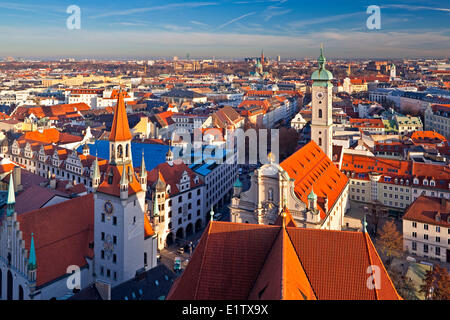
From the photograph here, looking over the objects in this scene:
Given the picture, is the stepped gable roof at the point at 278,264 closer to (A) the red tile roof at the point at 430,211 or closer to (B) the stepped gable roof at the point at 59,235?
(B) the stepped gable roof at the point at 59,235

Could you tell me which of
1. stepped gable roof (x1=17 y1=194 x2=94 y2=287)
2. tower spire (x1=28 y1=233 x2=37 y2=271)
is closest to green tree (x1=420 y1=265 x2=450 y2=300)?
stepped gable roof (x1=17 y1=194 x2=94 y2=287)

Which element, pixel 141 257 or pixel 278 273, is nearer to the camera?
pixel 278 273

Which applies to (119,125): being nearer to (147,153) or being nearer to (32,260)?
(32,260)

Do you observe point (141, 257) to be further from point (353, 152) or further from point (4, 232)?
point (353, 152)

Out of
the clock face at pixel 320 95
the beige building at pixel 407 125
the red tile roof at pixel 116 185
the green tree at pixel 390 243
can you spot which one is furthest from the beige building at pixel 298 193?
the beige building at pixel 407 125

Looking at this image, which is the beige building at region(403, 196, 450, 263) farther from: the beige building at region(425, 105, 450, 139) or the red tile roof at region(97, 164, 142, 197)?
the beige building at region(425, 105, 450, 139)
